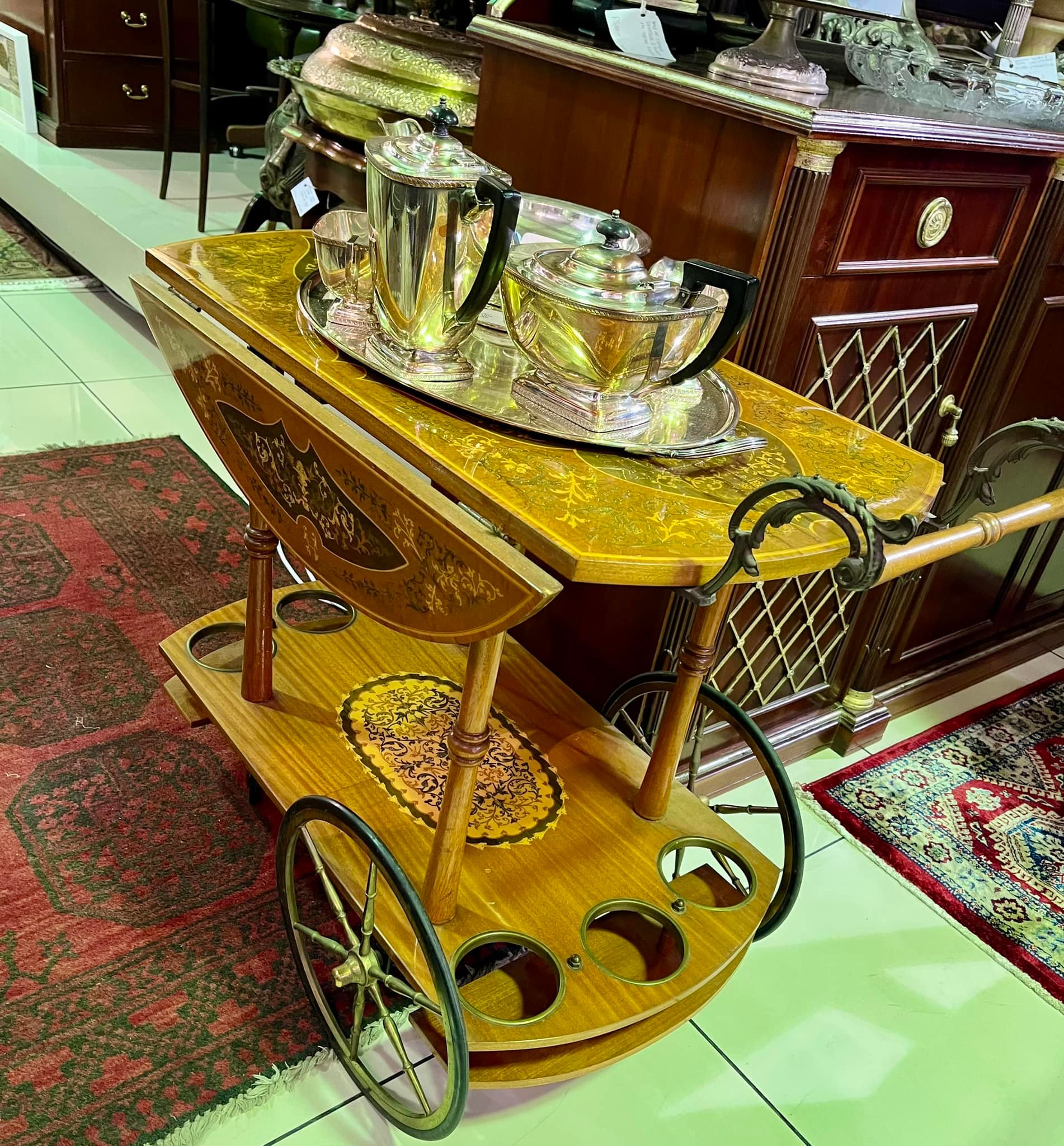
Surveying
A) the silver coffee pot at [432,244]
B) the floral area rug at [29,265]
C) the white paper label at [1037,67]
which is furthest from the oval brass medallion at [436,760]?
the floral area rug at [29,265]

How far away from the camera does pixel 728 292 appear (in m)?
0.94

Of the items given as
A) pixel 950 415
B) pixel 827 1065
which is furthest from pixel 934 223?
pixel 827 1065

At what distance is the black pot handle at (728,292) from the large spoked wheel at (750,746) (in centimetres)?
45

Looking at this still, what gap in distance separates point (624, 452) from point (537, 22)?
3.09 feet

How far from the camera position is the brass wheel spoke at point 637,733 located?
4.90ft

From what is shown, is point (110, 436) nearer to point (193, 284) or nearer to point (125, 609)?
point (125, 609)

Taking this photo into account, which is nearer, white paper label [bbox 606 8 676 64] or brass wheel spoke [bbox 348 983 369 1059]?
brass wheel spoke [bbox 348 983 369 1059]

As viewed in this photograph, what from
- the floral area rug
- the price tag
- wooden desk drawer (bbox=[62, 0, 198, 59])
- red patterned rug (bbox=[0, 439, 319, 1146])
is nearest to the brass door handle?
red patterned rug (bbox=[0, 439, 319, 1146])

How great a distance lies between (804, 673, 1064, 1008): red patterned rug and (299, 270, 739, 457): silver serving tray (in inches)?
39.0

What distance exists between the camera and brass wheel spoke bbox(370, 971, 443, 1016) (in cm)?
98

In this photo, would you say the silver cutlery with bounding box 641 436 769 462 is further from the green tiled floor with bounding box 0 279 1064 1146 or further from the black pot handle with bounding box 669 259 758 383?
the green tiled floor with bounding box 0 279 1064 1146

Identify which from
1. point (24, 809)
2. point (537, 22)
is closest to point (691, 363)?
point (537, 22)

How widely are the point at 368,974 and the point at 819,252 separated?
1.00 metres

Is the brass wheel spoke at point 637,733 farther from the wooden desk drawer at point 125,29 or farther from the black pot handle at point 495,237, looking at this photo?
the wooden desk drawer at point 125,29
